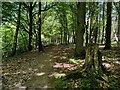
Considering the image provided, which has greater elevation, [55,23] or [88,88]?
[55,23]

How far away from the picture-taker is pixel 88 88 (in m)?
7.04

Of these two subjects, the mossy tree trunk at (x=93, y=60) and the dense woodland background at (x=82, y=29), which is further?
the dense woodland background at (x=82, y=29)

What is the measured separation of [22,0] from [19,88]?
14.2 m

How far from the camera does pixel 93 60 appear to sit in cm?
829

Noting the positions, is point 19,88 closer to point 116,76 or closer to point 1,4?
point 116,76

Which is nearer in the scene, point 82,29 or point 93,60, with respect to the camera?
point 93,60

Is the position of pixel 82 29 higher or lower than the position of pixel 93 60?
higher

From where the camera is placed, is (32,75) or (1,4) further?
(1,4)

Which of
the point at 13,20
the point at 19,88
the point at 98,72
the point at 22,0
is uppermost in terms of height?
the point at 22,0

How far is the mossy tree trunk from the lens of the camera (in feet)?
26.5

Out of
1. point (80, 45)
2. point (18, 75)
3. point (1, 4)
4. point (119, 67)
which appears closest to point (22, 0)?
point (1, 4)

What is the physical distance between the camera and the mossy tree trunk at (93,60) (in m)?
8.08

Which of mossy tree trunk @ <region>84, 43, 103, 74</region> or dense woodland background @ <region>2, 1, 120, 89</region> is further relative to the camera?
dense woodland background @ <region>2, 1, 120, 89</region>

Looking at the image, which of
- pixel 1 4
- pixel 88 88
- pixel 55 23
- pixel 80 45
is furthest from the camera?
pixel 55 23
